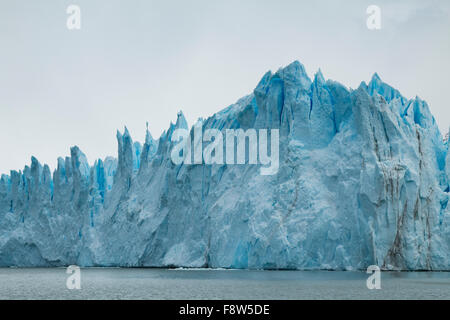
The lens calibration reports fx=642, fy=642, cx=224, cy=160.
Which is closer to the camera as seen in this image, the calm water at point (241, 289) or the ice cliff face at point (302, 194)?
the calm water at point (241, 289)

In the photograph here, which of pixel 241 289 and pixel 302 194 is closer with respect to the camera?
pixel 241 289

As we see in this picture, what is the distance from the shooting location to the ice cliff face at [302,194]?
31859 mm

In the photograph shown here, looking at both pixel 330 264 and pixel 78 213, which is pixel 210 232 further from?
pixel 78 213

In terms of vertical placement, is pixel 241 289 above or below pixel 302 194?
below

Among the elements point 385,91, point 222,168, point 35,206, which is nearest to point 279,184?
point 222,168

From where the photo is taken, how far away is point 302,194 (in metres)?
33.7

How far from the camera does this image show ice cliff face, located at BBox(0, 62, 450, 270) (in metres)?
31.9

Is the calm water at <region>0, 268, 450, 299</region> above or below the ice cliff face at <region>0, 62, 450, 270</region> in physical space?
below

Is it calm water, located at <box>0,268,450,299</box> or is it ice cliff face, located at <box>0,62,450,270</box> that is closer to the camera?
calm water, located at <box>0,268,450,299</box>

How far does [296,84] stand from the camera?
117 ft

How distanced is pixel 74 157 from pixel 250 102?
16.3 m

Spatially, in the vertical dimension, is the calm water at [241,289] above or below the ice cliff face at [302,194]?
below
